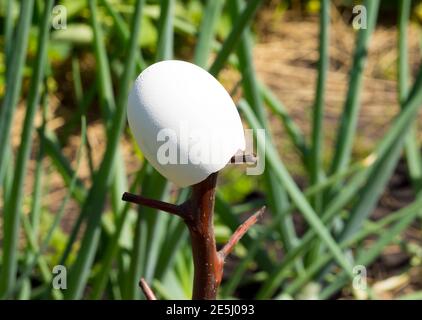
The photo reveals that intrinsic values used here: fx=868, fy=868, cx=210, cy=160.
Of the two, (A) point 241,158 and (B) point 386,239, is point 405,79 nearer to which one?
(B) point 386,239

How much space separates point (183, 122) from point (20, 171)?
2.02 ft

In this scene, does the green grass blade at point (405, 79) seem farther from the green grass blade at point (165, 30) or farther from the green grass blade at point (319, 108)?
the green grass blade at point (165, 30)

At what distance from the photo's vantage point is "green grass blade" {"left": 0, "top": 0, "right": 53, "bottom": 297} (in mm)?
975

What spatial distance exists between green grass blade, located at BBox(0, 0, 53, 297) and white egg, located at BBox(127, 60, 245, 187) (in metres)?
0.51

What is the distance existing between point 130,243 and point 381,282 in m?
0.56

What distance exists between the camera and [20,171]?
3.34 ft

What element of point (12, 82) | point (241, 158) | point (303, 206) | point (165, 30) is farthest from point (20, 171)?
point (241, 158)

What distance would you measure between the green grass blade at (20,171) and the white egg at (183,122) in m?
0.51

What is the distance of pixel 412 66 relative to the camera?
2541mm

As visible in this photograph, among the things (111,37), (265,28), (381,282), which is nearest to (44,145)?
(381,282)

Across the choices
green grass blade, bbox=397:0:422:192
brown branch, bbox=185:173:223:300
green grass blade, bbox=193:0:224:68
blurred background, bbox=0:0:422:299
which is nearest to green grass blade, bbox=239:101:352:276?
blurred background, bbox=0:0:422:299

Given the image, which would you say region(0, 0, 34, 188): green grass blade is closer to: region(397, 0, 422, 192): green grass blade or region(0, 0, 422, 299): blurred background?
region(0, 0, 422, 299): blurred background
